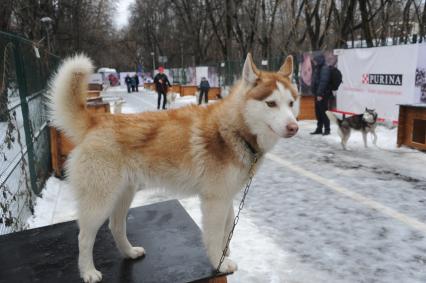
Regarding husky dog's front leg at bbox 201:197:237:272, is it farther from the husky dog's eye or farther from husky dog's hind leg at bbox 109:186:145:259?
the husky dog's eye

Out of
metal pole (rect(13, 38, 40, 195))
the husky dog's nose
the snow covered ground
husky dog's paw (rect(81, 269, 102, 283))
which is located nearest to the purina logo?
the snow covered ground

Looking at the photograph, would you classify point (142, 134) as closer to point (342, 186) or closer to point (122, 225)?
point (122, 225)

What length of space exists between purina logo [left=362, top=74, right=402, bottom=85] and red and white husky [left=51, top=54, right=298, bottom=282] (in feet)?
25.4

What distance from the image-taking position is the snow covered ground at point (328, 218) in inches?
131

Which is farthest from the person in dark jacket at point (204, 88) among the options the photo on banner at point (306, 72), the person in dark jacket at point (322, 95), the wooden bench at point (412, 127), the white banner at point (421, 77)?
the wooden bench at point (412, 127)

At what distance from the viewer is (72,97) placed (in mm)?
2717

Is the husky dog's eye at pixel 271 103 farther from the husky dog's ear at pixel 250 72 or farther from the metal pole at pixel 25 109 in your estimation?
the metal pole at pixel 25 109

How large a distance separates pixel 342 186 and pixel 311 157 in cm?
201

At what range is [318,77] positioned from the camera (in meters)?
10.3

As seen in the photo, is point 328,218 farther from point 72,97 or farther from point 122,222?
point 72,97

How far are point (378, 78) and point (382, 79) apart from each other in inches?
7.0

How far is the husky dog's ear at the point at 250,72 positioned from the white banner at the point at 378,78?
24.9ft

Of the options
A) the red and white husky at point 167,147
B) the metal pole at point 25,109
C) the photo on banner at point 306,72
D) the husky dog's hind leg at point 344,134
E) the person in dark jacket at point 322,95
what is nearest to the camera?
the red and white husky at point 167,147

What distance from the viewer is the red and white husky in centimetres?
259
